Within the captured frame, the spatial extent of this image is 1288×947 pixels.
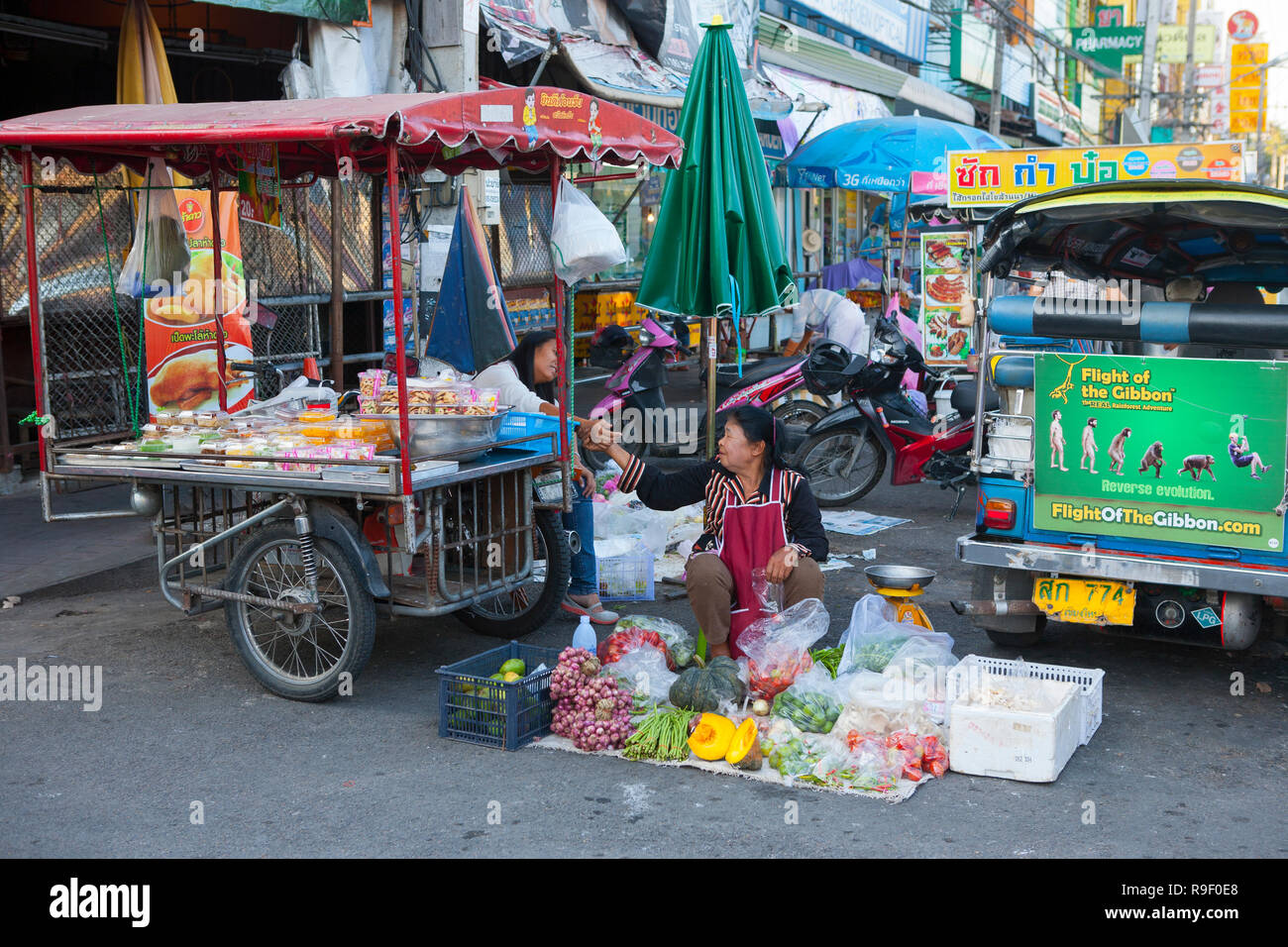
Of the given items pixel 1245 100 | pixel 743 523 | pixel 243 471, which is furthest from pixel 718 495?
pixel 1245 100

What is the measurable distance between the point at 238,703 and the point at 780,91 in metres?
11.5

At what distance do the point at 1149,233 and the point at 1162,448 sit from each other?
1305 millimetres

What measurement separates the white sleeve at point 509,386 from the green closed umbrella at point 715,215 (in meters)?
1.95

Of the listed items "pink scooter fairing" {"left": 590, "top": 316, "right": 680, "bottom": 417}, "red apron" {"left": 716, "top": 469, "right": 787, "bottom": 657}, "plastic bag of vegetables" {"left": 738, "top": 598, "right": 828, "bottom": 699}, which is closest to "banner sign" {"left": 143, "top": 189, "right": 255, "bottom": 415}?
"pink scooter fairing" {"left": 590, "top": 316, "right": 680, "bottom": 417}

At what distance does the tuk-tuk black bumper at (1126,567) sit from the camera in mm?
5023

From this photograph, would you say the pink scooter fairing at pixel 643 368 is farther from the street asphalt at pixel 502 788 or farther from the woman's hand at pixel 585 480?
the street asphalt at pixel 502 788

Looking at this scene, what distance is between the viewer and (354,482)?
497 centimetres

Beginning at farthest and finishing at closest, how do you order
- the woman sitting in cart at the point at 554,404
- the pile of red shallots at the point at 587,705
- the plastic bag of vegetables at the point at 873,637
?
1. the woman sitting in cart at the point at 554,404
2. the plastic bag of vegetables at the point at 873,637
3. the pile of red shallots at the point at 587,705

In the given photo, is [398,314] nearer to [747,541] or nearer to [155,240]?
[747,541]

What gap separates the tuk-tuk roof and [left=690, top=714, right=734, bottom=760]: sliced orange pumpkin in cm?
260

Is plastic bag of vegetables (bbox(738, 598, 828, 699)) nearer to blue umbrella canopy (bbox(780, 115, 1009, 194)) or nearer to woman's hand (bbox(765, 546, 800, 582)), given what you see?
woman's hand (bbox(765, 546, 800, 582))

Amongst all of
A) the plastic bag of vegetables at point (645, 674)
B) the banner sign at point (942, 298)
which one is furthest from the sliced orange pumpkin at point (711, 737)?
the banner sign at point (942, 298)

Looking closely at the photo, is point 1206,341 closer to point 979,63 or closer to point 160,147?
point 160,147

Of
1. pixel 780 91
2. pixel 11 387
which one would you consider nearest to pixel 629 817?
pixel 11 387
